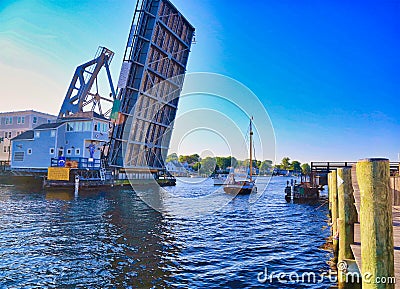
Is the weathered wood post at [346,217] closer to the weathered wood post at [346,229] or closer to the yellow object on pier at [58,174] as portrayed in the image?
the weathered wood post at [346,229]

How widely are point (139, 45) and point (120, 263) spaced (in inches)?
952

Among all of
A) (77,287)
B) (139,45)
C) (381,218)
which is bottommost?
(77,287)

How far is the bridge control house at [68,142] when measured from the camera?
29.9m

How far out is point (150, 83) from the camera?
97.0ft

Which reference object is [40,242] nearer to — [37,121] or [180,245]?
[180,245]

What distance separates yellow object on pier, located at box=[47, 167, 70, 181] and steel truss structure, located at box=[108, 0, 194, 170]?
5.14 meters

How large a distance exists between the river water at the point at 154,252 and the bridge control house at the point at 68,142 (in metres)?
16.9

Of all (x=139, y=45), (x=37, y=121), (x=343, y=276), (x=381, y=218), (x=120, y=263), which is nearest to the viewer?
(x=381, y=218)

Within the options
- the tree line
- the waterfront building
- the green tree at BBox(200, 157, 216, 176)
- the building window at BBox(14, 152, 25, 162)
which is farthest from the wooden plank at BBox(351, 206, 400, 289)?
the waterfront building

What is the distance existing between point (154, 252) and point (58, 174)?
2142 centimetres

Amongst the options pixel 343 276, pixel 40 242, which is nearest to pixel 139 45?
pixel 40 242

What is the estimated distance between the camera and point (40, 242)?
8.66 meters

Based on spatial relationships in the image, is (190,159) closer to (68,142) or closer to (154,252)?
(68,142)

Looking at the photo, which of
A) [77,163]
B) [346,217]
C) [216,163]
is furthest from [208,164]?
[346,217]
